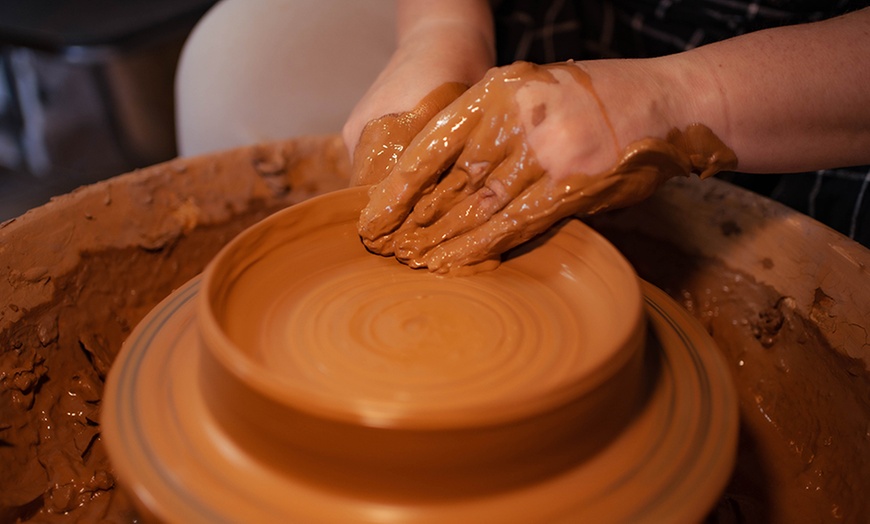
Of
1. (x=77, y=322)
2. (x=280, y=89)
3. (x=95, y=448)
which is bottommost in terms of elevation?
(x=95, y=448)

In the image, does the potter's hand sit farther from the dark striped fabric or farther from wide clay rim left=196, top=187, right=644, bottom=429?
wide clay rim left=196, top=187, right=644, bottom=429

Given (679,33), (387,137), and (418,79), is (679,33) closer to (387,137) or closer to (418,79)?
(418,79)

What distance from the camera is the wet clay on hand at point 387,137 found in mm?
1138

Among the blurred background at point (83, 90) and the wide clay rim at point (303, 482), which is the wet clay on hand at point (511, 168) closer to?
the wide clay rim at point (303, 482)

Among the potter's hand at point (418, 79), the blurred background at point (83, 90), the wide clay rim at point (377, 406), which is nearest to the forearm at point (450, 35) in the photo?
the potter's hand at point (418, 79)

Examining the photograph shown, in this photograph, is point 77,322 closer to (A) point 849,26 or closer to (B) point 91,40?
(A) point 849,26

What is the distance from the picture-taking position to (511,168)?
0.96m

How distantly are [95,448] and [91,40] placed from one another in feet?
7.19

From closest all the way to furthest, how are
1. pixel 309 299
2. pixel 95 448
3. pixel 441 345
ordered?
pixel 441 345, pixel 309 299, pixel 95 448

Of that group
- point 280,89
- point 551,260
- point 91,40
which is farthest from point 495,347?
point 91,40

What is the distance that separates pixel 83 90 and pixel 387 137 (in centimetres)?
239

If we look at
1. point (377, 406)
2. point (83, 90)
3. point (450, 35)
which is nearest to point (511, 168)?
point (377, 406)

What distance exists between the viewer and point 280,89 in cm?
177

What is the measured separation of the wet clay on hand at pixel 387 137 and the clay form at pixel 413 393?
3.7 inches
